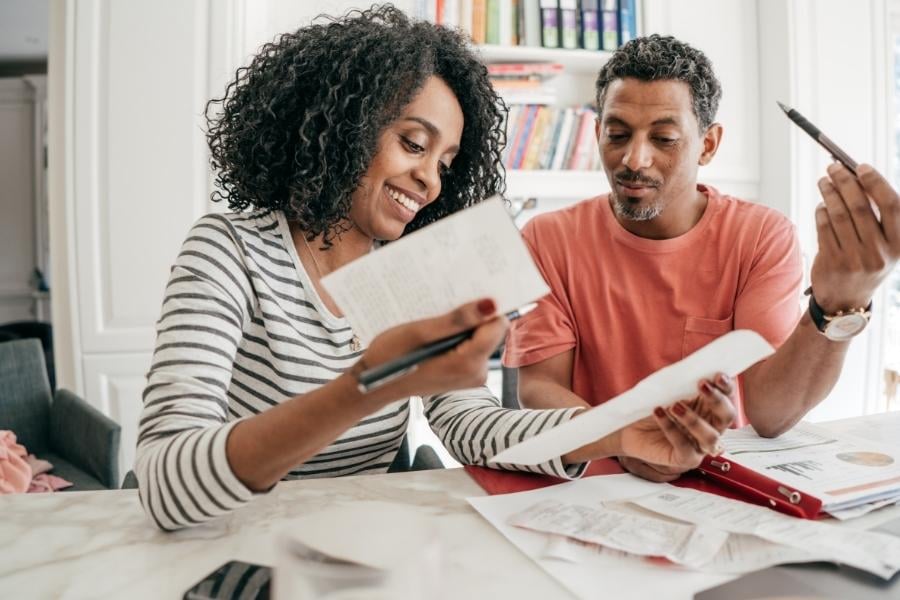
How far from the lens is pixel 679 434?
0.79m

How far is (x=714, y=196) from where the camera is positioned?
1.47m

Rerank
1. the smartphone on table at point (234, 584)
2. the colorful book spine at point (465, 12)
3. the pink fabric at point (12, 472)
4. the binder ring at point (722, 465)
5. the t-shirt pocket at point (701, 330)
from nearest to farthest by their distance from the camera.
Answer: the smartphone on table at point (234, 584)
the binder ring at point (722, 465)
the t-shirt pocket at point (701, 330)
the pink fabric at point (12, 472)
the colorful book spine at point (465, 12)

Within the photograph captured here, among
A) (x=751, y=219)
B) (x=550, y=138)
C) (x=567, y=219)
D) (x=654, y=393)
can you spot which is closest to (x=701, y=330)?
(x=751, y=219)

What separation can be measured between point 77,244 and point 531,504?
2060 millimetres

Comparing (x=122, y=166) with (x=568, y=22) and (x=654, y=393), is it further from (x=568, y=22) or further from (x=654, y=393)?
(x=654, y=393)

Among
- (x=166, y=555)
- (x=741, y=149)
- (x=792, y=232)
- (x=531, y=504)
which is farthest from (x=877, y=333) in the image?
(x=166, y=555)

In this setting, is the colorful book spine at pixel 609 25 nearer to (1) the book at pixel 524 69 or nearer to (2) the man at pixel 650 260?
(1) the book at pixel 524 69

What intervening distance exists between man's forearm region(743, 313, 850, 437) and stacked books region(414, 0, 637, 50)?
5.79 ft

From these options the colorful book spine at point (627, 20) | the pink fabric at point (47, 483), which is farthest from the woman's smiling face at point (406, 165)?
the colorful book spine at point (627, 20)

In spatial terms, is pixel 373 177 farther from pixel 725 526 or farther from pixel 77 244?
pixel 77 244

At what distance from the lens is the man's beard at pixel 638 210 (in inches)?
53.7

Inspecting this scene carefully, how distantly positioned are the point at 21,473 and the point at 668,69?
1.82 metres

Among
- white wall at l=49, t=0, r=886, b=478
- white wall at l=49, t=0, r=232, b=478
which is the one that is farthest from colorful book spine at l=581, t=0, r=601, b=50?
white wall at l=49, t=0, r=232, b=478

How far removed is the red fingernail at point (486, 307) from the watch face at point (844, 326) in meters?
0.68
